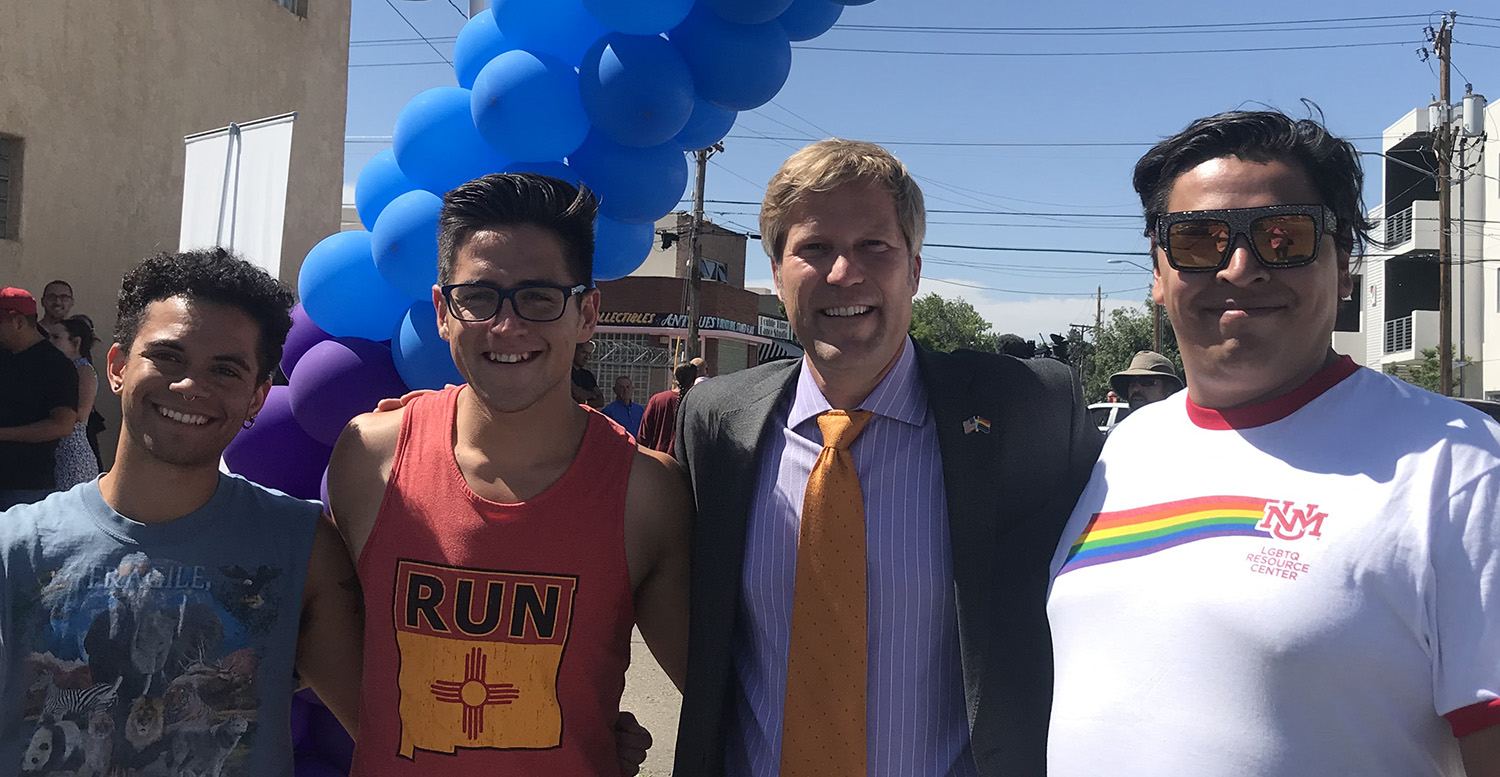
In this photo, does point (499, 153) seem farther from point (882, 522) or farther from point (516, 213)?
point (882, 522)

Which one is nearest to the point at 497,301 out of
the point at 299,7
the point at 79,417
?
the point at 79,417

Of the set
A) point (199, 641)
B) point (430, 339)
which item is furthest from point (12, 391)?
point (199, 641)

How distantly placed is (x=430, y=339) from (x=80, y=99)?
27.1 ft

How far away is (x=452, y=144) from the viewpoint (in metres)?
4.10

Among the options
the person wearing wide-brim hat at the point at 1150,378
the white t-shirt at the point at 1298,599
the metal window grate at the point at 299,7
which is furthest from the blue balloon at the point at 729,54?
the metal window grate at the point at 299,7

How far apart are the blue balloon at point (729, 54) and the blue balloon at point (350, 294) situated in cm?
156

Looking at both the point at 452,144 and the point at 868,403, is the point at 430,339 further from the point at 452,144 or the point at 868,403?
the point at 868,403

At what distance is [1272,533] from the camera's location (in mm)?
1521

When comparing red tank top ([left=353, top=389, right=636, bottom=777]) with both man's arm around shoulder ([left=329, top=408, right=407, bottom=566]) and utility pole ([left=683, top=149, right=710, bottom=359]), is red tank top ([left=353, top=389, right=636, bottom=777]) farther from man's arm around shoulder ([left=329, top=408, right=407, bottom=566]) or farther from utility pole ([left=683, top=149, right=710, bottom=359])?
utility pole ([left=683, top=149, right=710, bottom=359])

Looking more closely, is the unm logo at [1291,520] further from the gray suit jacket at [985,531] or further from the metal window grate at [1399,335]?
the metal window grate at [1399,335]

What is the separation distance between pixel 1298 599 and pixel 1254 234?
66 centimetres

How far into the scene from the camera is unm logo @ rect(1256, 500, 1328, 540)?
1486 millimetres

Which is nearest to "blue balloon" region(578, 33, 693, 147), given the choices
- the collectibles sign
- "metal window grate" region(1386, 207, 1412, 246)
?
the collectibles sign

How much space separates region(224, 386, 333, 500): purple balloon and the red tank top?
1878 millimetres
